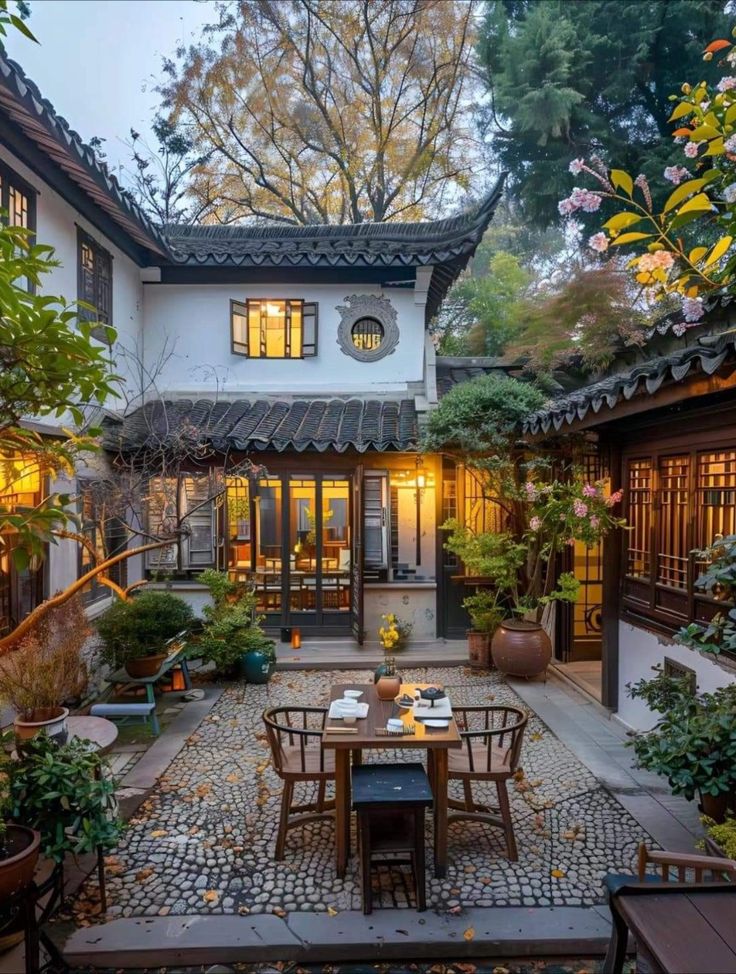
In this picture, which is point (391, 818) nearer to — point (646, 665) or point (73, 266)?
point (646, 665)

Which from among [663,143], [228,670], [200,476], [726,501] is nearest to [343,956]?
[726,501]

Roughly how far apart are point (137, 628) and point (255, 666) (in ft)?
5.79

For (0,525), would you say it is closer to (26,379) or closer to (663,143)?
(26,379)

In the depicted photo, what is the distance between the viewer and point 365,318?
10.9 meters

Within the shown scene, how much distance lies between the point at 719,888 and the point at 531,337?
32.8 ft

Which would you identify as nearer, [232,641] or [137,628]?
[137,628]

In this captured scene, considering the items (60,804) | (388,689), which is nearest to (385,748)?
(388,689)

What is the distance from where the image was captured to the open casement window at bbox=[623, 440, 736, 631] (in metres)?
5.21

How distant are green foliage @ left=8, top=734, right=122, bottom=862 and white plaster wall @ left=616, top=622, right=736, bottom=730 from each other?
479 cm

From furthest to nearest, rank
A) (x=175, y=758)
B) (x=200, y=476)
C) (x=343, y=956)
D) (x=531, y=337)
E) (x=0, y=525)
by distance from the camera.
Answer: (x=531, y=337)
(x=200, y=476)
(x=175, y=758)
(x=343, y=956)
(x=0, y=525)

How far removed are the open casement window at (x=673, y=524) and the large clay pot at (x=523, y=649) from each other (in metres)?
1.45

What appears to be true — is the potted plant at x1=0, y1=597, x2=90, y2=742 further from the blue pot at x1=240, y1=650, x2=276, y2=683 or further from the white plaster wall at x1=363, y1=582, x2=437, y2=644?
the white plaster wall at x1=363, y1=582, x2=437, y2=644

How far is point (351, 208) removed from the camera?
17922 millimetres

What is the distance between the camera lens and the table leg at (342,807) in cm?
398
